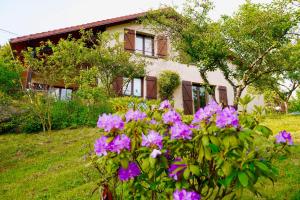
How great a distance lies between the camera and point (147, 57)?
67.4 feet

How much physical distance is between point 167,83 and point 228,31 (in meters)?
5.35

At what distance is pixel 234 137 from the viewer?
2.58 metres

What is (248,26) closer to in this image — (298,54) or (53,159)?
(298,54)

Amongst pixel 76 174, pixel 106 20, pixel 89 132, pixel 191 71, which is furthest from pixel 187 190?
pixel 191 71

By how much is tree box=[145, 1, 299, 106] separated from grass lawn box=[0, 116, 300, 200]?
158 inches

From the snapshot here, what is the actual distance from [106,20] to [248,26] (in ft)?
26.1

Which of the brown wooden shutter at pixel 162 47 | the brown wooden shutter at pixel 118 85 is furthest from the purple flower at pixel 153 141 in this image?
the brown wooden shutter at pixel 162 47

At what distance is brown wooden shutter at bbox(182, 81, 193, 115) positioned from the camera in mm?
21312

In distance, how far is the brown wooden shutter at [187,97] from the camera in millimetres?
21312

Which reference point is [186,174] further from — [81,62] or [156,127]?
[81,62]

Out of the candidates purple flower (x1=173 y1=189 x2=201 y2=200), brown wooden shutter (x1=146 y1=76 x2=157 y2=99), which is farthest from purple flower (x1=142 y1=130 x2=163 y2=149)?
brown wooden shutter (x1=146 y1=76 x2=157 y2=99)

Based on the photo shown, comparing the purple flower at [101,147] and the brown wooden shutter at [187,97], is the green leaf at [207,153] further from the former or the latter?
the brown wooden shutter at [187,97]

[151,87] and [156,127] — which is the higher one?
[151,87]

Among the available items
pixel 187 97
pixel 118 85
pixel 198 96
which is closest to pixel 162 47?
pixel 187 97
